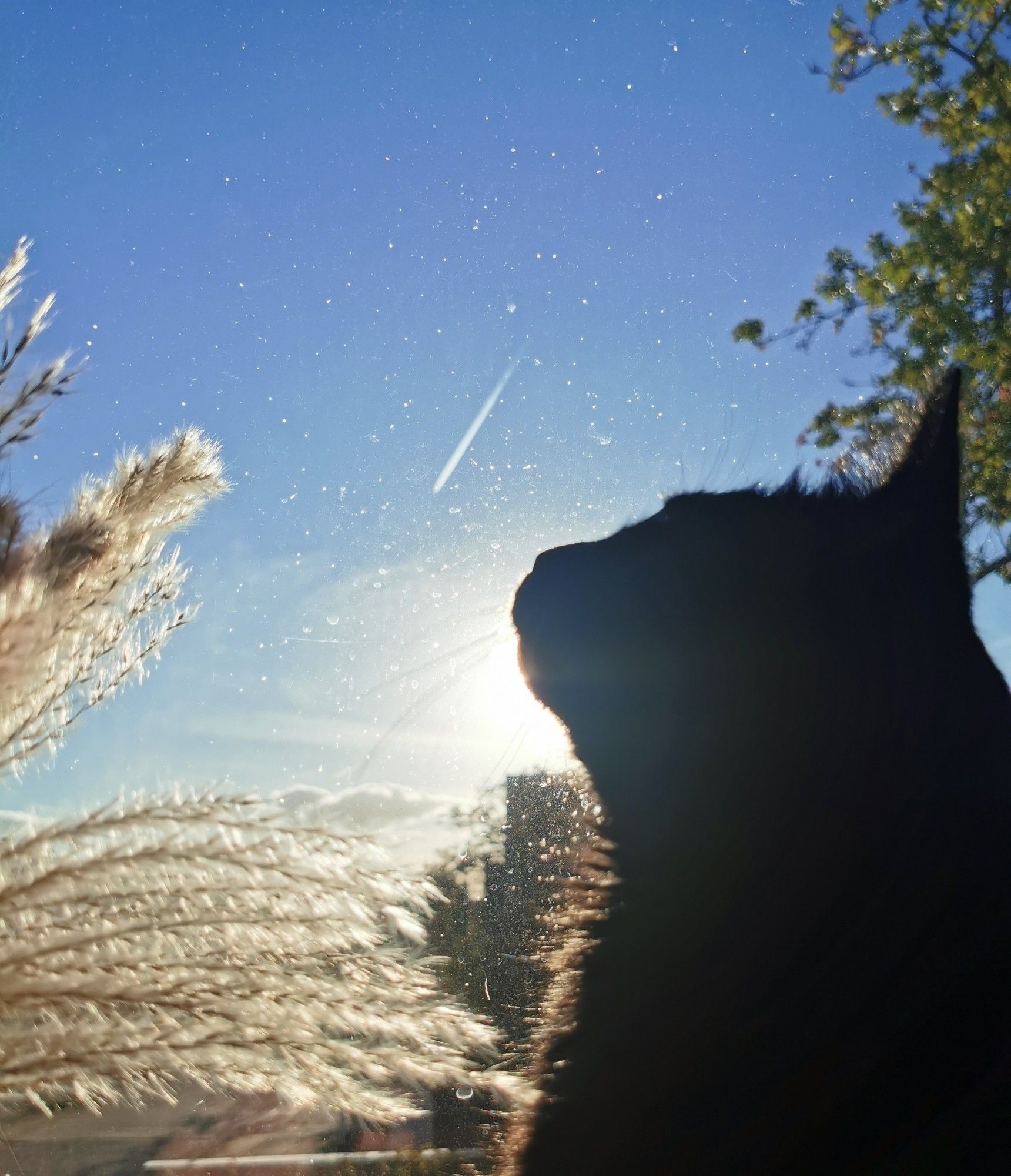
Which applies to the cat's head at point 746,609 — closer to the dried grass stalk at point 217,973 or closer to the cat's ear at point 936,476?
the cat's ear at point 936,476

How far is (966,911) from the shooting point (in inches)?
30.3

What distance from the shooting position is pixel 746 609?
0.97 m

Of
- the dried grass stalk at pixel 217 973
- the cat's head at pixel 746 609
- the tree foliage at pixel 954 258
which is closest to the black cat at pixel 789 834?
the cat's head at pixel 746 609

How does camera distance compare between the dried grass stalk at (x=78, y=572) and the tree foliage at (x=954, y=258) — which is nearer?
the dried grass stalk at (x=78, y=572)

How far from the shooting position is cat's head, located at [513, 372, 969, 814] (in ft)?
2.96

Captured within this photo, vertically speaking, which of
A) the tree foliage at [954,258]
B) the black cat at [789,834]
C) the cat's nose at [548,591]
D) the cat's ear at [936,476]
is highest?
the tree foliage at [954,258]

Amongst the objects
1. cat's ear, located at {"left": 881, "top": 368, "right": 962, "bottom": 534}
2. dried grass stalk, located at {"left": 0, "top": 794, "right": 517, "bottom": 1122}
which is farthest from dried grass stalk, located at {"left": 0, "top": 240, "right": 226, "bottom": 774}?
cat's ear, located at {"left": 881, "top": 368, "right": 962, "bottom": 534}

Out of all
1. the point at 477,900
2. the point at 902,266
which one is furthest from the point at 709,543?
the point at 902,266

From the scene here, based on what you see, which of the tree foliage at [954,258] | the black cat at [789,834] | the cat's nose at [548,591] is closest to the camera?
the black cat at [789,834]

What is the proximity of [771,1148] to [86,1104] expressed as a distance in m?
0.65

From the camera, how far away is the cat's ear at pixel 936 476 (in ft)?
2.97

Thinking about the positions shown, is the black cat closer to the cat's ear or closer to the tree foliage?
the cat's ear

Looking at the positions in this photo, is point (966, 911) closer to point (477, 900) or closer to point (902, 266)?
point (477, 900)

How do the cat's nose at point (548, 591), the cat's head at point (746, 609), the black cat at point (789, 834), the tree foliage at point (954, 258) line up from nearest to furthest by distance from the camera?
1. the black cat at point (789, 834)
2. the cat's head at point (746, 609)
3. the cat's nose at point (548, 591)
4. the tree foliage at point (954, 258)
